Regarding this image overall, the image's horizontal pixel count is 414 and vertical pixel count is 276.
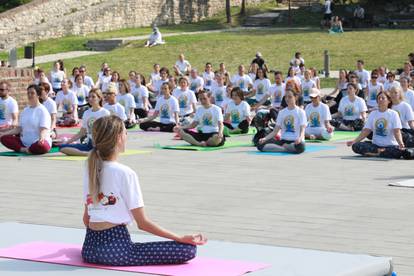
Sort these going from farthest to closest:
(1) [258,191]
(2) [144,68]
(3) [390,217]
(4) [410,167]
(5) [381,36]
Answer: (5) [381,36] → (2) [144,68] → (4) [410,167] → (1) [258,191] → (3) [390,217]

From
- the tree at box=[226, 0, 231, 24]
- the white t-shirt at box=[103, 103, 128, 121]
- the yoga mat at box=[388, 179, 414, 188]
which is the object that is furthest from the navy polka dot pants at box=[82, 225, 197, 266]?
the tree at box=[226, 0, 231, 24]

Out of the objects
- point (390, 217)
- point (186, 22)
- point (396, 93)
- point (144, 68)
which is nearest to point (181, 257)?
point (390, 217)

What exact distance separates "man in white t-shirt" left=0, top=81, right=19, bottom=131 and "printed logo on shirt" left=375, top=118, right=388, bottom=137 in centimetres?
673

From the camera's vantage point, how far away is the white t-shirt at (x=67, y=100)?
25.7m

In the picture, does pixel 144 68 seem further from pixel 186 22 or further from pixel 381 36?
pixel 186 22

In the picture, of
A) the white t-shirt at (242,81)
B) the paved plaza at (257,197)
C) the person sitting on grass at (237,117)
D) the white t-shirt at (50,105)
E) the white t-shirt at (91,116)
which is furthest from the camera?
the white t-shirt at (242,81)

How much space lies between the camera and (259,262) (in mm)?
9008

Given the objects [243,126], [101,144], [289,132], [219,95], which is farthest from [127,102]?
[101,144]

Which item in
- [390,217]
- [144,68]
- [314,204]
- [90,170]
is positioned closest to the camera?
[90,170]

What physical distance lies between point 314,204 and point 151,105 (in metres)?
17.3

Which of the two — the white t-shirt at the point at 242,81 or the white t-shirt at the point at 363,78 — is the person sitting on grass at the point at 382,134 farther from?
the white t-shirt at the point at 242,81

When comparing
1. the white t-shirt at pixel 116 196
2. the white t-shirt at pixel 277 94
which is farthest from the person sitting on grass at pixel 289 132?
the white t-shirt at pixel 116 196

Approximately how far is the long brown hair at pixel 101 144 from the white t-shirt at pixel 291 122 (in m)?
10.6

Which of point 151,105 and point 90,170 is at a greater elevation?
point 90,170
